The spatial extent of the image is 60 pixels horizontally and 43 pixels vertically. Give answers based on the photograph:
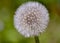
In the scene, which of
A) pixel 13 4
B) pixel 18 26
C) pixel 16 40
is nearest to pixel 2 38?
pixel 16 40

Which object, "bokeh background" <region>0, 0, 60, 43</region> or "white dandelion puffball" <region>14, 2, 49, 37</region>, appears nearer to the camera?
"white dandelion puffball" <region>14, 2, 49, 37</region>

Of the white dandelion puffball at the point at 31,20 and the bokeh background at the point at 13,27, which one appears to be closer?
the white dandelion puffball at the point at 31,20

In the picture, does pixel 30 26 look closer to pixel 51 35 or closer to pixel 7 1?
pixel 51 35

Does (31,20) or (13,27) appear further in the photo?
(13,27)
